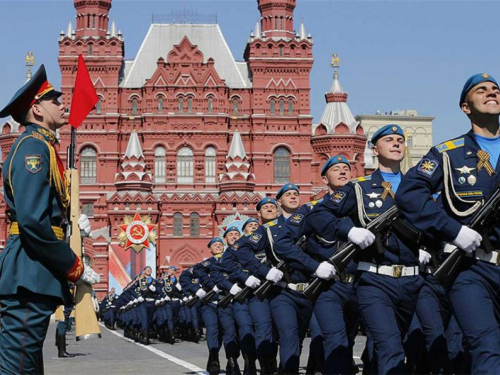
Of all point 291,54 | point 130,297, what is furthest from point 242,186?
point 130,297

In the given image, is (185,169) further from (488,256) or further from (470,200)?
(488,256)

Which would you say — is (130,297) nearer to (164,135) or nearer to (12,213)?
(12,213)

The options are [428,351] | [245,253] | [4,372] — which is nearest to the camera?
[4,372]

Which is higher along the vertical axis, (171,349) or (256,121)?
(256,121)

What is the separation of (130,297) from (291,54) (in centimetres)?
4021

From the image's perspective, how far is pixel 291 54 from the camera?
69.4 m

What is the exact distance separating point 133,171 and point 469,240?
60.8 m

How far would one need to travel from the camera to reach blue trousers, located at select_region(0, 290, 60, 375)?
19.2 ft

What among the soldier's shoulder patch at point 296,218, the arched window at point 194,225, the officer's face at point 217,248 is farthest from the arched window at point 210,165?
the soldier's shoulder patch at point 296,218

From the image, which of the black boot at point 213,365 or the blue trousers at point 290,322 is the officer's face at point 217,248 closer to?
the black boot at point 213,365

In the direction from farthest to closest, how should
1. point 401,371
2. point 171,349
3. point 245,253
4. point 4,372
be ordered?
point 171,349 < point 245,253 < point 401,371 < point 4,372

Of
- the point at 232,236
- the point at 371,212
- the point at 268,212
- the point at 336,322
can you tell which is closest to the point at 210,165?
the point at 232,236

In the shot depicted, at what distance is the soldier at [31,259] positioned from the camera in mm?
5840

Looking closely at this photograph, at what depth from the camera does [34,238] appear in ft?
19.0
